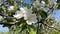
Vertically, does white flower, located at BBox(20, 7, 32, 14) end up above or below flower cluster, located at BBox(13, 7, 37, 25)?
above

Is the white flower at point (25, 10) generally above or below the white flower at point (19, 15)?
above

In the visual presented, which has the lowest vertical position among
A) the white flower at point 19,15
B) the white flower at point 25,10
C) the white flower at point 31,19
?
the white flower at point 31,19

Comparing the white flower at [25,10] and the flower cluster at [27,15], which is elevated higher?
the white flower at [25,10]

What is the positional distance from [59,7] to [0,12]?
1.23 feet

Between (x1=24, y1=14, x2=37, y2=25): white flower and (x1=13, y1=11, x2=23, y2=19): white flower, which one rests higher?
Answer: (x1=13, y1=11, x2=23, y2=19): white flower

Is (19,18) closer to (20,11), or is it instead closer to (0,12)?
(20,11)

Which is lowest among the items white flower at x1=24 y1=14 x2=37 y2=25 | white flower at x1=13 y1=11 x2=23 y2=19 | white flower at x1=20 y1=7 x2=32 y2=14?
white flower at x1=24 y1=14 x2=37 y2=25

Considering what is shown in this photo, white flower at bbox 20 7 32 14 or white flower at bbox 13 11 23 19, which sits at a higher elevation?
white flower at bbox 20 7 32 14

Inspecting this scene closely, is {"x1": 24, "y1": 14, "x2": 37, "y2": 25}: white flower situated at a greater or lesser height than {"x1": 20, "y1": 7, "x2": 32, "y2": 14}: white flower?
lesser

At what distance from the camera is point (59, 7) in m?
1.09

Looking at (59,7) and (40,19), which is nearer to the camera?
(40,19)

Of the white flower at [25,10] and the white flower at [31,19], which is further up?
the white flower at [25,10]

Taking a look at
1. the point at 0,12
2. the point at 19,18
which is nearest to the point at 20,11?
the point at 19,18

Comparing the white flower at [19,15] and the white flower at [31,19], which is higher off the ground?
the white flower at [19,15]
